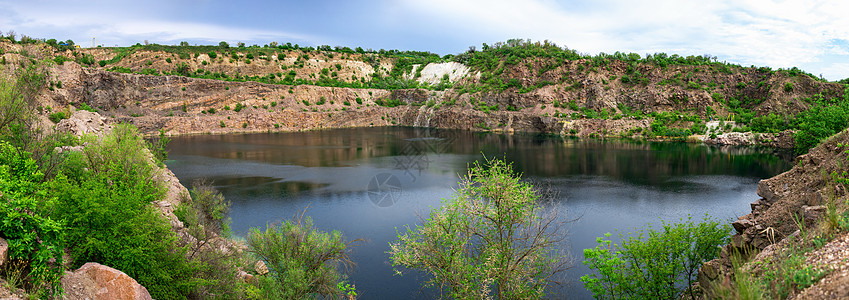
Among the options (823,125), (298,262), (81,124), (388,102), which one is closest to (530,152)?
(823,125)

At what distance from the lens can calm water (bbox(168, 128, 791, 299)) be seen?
66.9 ft

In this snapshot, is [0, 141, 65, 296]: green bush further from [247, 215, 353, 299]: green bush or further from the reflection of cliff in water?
the reflection of cliff in water

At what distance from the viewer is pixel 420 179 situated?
105 ft

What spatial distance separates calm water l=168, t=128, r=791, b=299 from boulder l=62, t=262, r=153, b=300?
713cm

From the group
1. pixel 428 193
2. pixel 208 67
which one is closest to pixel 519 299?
pixel 428 193

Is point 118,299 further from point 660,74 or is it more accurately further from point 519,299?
point 660,74

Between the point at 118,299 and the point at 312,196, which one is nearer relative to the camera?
the point at 118,299

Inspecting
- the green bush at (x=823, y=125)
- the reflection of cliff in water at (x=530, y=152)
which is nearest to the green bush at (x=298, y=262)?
the reflection of cliff in water at (x=530, y=152)

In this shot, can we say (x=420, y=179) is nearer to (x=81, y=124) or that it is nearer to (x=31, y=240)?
(x=81, y=124)

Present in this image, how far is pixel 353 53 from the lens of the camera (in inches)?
3637

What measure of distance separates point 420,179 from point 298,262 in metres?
18.8

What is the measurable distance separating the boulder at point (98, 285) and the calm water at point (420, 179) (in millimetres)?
7130

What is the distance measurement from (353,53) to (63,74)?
50.6 meters

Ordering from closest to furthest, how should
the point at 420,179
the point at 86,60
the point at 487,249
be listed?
the point at 487,249, the point at 420,179, the point at 86,60
